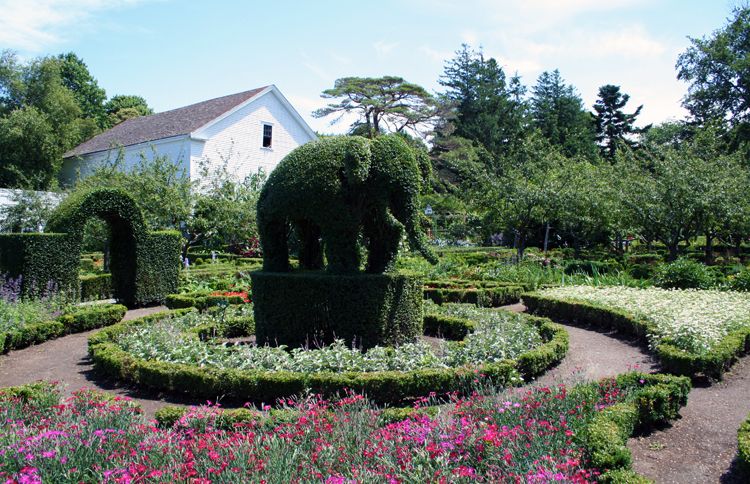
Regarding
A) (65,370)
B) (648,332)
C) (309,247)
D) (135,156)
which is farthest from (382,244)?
(135,156)

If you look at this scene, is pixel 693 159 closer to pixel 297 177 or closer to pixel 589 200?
pixel 589 200

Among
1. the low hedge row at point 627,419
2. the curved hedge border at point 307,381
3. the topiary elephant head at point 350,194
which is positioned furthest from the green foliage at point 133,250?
the low hedge row at point 627,419

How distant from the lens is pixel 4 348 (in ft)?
32.2

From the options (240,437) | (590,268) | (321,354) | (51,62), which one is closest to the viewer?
(240,437)

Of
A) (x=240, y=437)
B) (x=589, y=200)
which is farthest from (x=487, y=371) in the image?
(x=589, y=200)

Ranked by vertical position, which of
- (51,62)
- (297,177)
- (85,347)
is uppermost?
(51,62)

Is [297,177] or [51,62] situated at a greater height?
[51,62]

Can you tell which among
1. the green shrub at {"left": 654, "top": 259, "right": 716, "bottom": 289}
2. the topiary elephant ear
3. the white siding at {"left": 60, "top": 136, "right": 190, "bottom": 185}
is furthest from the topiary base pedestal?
the white siding at {"left": 60, "top": 136, "right": 190, "bottom": 185}

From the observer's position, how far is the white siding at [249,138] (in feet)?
91.7

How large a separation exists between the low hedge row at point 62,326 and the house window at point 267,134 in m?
19.6

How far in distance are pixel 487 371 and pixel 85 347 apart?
304 inches

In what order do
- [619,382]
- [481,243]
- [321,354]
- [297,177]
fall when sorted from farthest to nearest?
1. [481,243]
2. [297,177]
3. [321,354]
4. [619,382]

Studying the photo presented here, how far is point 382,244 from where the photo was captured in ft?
31.0

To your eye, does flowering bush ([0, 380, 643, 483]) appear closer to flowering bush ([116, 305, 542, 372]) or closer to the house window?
flowering bush ([116, 305, 542, 372])
